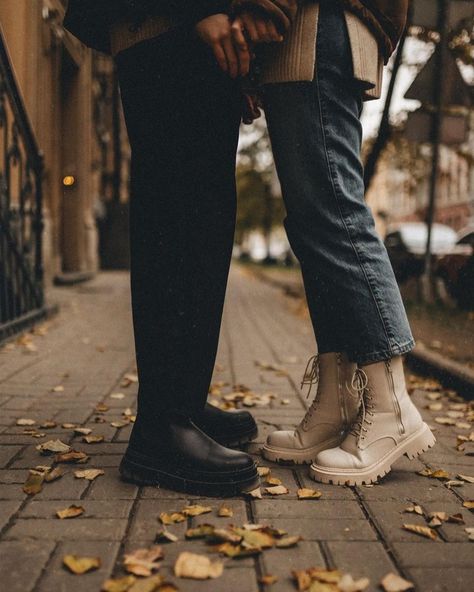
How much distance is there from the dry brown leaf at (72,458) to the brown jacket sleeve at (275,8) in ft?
4.87

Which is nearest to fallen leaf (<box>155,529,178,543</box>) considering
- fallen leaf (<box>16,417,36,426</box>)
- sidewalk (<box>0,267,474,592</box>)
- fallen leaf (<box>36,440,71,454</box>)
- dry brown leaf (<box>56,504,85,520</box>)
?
sidewalk (<box>0,267,474,592</box>)

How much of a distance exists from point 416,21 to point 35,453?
250 inches

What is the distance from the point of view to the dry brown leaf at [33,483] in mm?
2068

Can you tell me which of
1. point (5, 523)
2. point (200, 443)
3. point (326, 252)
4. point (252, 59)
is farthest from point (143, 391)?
point (252, 59)

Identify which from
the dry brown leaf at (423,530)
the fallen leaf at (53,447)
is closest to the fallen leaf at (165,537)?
the dry brown leaf at (423,530)

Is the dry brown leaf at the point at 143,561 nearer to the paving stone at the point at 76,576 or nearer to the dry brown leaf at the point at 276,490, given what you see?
the paving stone at the point at 76,576

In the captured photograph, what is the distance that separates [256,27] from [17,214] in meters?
4.38

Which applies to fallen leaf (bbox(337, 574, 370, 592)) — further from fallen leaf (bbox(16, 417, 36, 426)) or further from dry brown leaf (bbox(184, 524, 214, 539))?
fallen leaf (bbox(16, 417, 36, 426))

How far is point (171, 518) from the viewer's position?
187cm

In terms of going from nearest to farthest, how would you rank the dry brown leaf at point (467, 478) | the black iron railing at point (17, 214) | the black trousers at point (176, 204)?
the black trousers at point (176, 204), the dry brown leaf at point (467, 478), the black iron railing at point (17, 214)

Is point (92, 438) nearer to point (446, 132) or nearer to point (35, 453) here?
point (35, 453)

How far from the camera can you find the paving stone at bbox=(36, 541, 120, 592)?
4.94ft

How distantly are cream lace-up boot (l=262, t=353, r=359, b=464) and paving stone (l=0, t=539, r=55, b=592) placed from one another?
3.11 feet

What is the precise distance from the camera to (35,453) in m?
2.47
